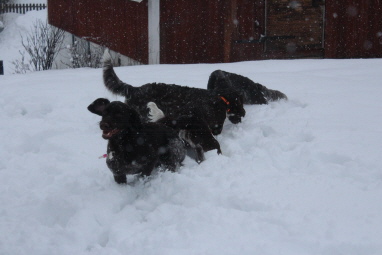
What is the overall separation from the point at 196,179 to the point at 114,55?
16.2 meters

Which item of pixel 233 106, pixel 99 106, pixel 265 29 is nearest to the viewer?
pixel 99 106

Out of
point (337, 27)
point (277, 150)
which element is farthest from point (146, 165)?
point (337, 27)

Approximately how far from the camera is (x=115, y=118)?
159 inches

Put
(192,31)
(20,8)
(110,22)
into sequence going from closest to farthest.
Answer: (192,31) < (110,22) < (20,8)

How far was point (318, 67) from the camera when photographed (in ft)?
37.0

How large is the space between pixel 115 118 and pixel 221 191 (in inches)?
45.7

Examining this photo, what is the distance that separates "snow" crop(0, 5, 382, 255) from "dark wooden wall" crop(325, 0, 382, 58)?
7.69m

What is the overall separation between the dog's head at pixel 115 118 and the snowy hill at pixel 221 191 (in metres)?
0.63

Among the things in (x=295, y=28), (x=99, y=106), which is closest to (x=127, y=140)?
(x=99, y=106)

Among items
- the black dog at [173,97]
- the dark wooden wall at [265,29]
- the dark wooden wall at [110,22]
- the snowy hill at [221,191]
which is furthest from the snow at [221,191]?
the dark wooden wall at [110,22]

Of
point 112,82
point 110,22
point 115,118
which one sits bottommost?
point 115,118

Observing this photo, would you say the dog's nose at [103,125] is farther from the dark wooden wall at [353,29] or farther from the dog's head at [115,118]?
the dark wooden wall at [353,29]

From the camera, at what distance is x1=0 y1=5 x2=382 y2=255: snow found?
3.28 metres

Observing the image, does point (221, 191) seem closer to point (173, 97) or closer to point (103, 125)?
point (103, 125)
